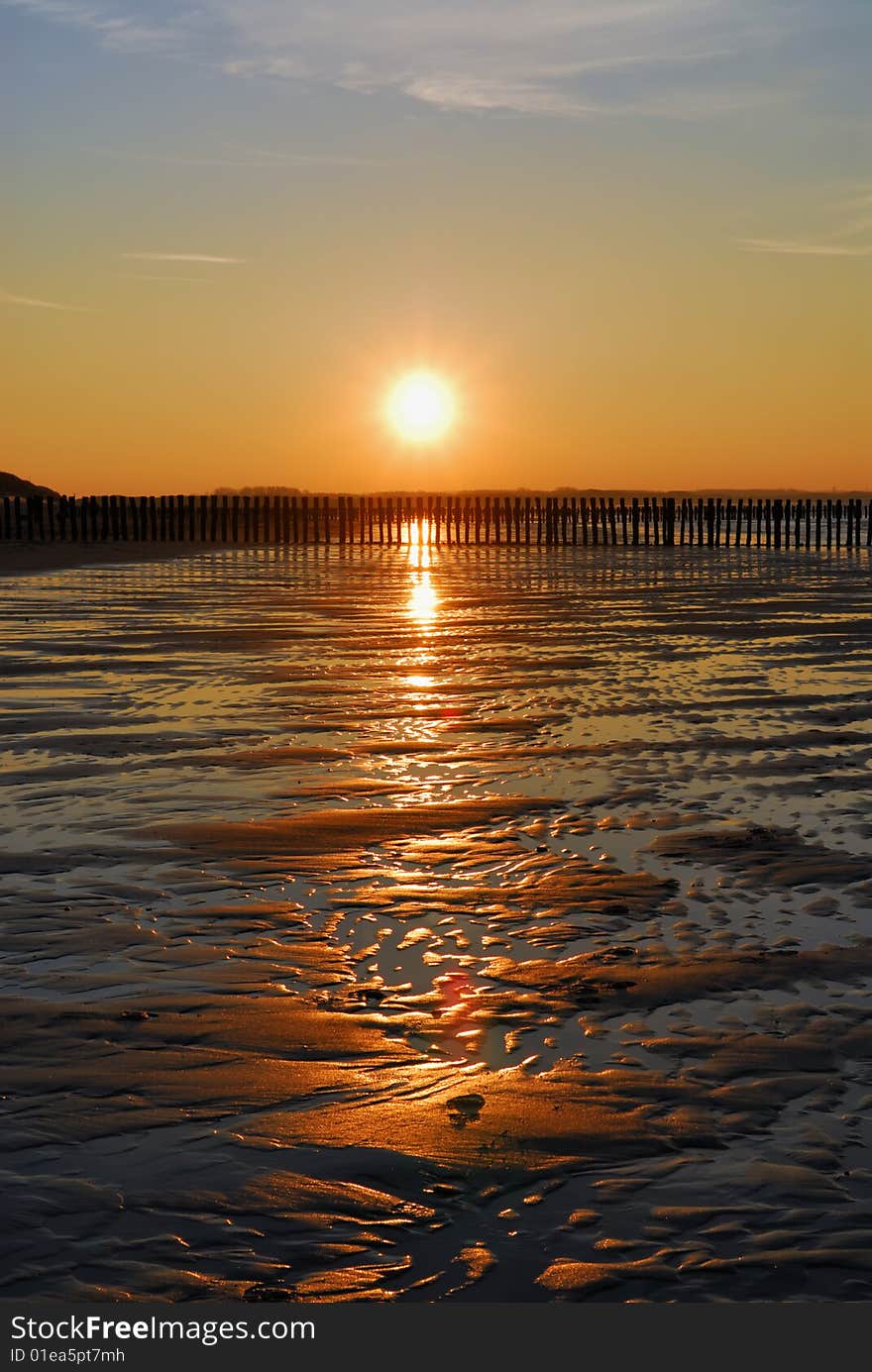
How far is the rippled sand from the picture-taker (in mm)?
3293

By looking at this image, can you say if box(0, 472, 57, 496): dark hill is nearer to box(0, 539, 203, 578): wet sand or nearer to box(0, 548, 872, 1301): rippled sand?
box(0, 539, 203, 578): wet sand

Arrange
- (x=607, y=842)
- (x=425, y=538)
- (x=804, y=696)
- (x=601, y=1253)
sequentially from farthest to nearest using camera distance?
(x=425, y=538), (x=804, y=696), (x=607, y=842), (x=601, y=1253)

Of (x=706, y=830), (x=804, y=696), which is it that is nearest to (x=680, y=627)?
(x=804, y=696)

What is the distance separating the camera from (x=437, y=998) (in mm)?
4852

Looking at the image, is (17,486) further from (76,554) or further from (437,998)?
(437,998)

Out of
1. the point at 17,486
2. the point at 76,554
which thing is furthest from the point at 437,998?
the point at 17,486

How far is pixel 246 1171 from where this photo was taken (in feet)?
11.8

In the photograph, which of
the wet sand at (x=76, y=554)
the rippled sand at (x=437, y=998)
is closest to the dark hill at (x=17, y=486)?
the wet sand at (x=76, y=554)

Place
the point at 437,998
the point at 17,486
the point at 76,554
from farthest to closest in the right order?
the point at 17,486 → the point at 76,554 → the point at 437,998

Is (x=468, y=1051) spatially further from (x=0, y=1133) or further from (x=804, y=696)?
(x=804, y=696)

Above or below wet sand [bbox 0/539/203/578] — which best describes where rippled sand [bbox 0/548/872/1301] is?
below

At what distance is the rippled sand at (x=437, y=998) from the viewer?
3.29 metres

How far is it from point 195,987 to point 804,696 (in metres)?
8.05

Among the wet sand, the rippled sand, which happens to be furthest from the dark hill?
the rippled sand
